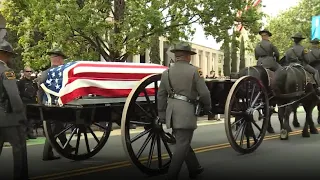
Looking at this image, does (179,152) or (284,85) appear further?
(284,85)

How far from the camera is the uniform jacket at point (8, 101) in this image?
5.96m

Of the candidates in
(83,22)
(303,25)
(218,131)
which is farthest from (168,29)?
(303,25)

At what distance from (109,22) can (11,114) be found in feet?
31.3

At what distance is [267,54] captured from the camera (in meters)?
11.4

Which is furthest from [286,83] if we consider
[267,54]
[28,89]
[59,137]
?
[28,89]

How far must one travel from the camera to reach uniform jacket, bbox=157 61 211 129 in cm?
624

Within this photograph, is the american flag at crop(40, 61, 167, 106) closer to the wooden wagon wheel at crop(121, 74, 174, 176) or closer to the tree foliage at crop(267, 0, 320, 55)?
the wooden wagon wheel at crop(121, 74, 174, 176)

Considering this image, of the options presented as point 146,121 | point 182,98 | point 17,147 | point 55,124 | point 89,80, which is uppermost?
point 89,80

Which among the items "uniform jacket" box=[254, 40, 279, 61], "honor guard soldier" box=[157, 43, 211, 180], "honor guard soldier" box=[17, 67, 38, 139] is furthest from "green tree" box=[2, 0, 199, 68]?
"honor guard soldier" box=[157, 43, 211, 180]

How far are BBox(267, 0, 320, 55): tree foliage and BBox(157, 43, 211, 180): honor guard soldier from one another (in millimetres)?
38788

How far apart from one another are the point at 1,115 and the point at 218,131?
8453mm

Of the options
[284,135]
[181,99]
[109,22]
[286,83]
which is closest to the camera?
[181,99]

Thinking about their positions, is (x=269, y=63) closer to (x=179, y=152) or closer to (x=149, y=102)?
(x=149, y=102)

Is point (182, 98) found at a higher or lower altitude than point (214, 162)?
higher
